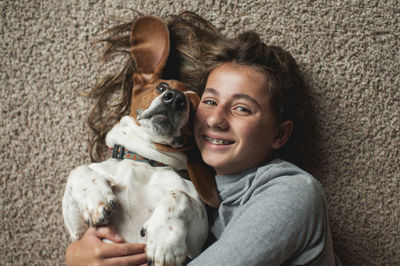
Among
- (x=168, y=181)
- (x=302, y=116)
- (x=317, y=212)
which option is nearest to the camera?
(x=317, y=212)

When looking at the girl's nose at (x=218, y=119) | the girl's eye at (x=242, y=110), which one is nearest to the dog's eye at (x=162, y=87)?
the girl's nose at (x=218, y=119)

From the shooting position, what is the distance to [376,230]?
6.70 ft

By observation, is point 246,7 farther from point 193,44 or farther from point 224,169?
point 224,169

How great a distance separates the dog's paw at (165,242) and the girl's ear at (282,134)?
2.25 ft

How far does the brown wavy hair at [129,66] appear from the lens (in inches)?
79.7

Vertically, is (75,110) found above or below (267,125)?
below

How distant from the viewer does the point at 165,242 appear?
1.39 meters

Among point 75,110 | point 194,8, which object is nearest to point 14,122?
point 75,110

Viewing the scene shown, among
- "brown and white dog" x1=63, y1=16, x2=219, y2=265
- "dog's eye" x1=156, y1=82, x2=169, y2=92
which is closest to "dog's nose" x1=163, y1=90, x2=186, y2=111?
"brown and white dog" x1=63, y1=16, x2=219, y2=265

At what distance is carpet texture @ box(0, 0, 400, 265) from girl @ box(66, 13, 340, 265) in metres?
0.17

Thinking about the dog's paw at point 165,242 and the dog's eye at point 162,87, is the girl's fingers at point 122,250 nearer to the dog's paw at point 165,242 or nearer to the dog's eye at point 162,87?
the dog's paw at point 165,242

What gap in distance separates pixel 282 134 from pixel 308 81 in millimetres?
422

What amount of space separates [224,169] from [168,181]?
0.96 ft

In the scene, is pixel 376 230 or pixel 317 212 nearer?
pixel 317 212
